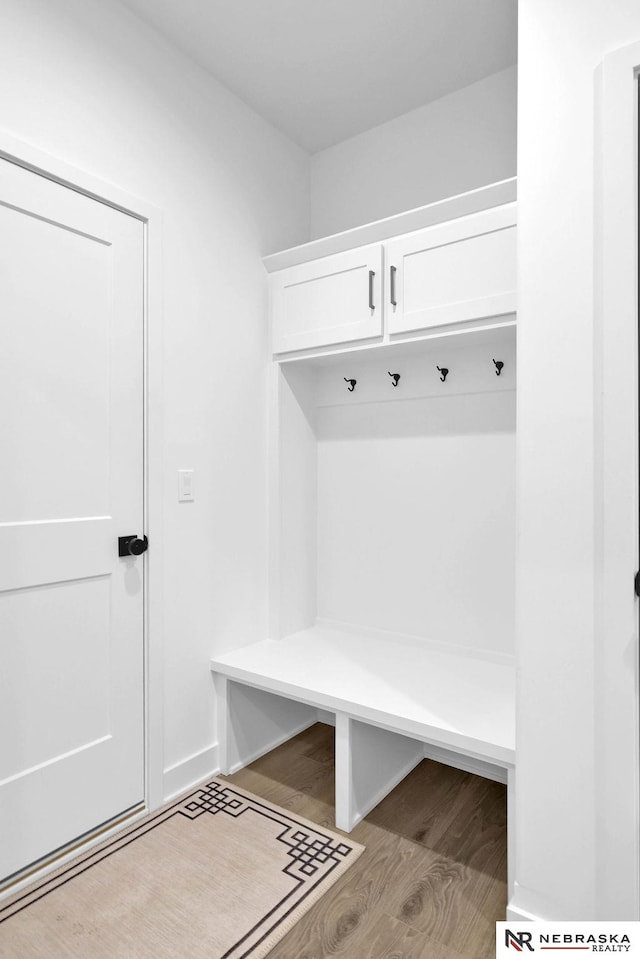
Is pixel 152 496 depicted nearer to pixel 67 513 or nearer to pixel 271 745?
pixel 67 513

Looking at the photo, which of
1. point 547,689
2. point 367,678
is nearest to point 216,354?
point 367,678

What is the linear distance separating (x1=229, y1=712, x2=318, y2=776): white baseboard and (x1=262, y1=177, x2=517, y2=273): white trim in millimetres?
2061

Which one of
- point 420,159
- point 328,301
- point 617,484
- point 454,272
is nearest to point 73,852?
point 617,484

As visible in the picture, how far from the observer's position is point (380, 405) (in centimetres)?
254

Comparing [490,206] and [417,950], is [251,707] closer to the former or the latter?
[417,950]

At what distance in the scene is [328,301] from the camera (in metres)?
2.31

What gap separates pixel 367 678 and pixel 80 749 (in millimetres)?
977

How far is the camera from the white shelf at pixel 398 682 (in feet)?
5.61

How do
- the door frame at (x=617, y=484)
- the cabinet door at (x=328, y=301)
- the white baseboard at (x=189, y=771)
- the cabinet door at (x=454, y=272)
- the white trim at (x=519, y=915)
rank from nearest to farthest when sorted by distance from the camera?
1. the door frame at (x=617, y=484)
2. the white trim at (x=519, y=915)
3. the cabinet door at (x=454, y=272)
4. the white baseboard at (x=189, y=771)
5. the cabinet door at (x=328, y=301)

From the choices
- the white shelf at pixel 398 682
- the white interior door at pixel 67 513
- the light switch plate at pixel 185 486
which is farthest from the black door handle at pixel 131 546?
the white shelf at pixel 398 682

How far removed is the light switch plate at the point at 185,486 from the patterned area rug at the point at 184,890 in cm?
110

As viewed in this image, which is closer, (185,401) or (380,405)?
(185,401)

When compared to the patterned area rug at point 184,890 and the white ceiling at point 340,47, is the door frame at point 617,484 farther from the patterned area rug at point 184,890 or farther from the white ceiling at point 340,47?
Answer: the white ceiling at point 340,47

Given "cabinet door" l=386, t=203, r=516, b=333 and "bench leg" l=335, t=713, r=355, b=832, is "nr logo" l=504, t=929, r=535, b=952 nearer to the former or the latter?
"bench leg" l=335, t=713, r=355, b=832
